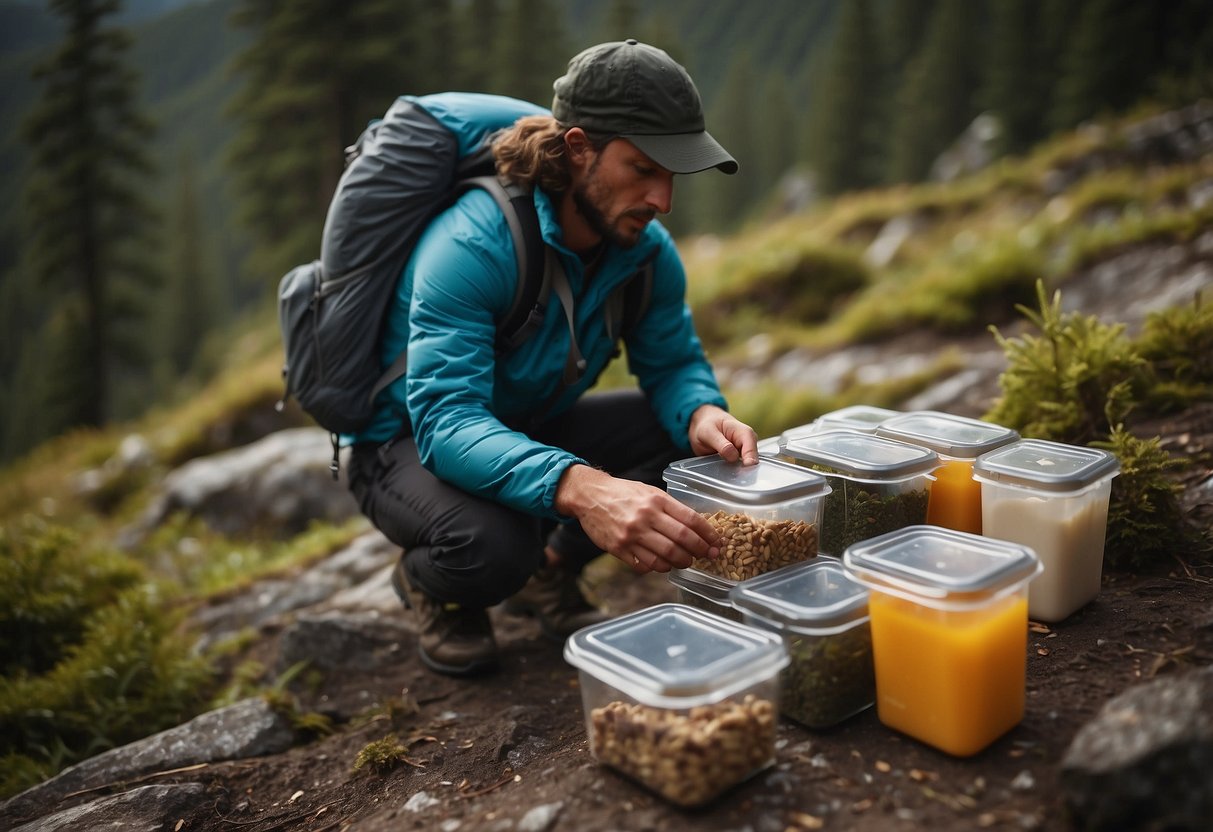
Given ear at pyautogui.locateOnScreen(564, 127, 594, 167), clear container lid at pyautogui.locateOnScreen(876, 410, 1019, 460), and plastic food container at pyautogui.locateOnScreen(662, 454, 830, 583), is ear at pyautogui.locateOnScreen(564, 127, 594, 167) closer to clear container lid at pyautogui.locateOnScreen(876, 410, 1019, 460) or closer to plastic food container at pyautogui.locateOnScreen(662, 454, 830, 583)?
plastic food container at pyautogui.locateOnScreen(662, 454, 830, 583)

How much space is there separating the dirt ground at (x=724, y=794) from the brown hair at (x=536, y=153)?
225 cm

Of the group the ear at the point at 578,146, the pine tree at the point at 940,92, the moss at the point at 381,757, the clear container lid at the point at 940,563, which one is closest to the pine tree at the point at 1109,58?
the pine tree at the point at 940,92

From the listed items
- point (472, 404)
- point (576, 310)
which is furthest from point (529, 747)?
point (576, 310)

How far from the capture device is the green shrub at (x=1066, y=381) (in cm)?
402

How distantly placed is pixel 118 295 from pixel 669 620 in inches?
1111

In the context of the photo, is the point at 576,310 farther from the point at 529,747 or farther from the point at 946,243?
the point at 946,243

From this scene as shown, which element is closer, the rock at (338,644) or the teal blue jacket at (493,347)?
the teal blue jacket at (493,347)

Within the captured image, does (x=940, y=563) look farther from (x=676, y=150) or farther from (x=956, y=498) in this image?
(x=676, y=150)

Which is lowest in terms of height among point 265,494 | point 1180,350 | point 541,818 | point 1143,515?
point 265,494

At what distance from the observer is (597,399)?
445 centimetres

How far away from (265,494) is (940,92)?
3837 cm

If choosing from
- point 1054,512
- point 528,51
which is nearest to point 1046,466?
point 1054,512

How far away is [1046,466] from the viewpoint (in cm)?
292

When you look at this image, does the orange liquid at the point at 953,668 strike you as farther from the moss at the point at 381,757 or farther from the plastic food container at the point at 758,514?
the moss at the point at 381,757
